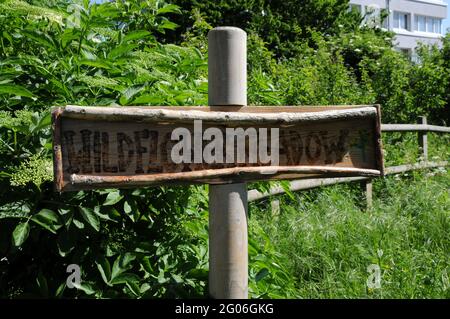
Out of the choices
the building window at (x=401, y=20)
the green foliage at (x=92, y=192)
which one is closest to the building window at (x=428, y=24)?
the building window at (x=401, y=20)

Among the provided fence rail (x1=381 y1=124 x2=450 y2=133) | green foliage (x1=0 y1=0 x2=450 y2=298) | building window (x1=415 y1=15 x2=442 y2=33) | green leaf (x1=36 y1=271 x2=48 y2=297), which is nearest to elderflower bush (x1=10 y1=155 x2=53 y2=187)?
green foliage (x1=0 y1=0 x2=450 y2=298)

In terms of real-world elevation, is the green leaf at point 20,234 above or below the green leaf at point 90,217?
below

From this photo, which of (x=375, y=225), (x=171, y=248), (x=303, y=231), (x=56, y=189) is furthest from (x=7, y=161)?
(x=375, y=225)

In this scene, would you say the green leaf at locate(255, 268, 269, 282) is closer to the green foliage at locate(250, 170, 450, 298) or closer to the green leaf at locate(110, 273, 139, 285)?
the green leaf at locate(110, 273, 139, 285)

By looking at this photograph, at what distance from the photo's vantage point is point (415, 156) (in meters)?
7.77

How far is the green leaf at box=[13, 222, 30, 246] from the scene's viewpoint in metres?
1.78

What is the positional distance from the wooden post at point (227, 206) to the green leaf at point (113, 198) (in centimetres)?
35

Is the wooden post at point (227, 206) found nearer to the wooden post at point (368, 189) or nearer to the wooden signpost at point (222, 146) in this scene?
the wooden signpost at point (222, 146)

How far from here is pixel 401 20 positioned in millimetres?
36969

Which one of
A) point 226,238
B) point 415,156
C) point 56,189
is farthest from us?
point 415,156

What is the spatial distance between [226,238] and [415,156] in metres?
6.51

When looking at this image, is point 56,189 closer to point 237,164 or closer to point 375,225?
point 237,164

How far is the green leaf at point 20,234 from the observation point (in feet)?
5.83

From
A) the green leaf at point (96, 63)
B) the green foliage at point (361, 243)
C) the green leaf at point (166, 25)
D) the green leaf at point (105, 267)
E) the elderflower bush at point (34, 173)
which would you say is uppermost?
the green leaf at point (166, 25)
